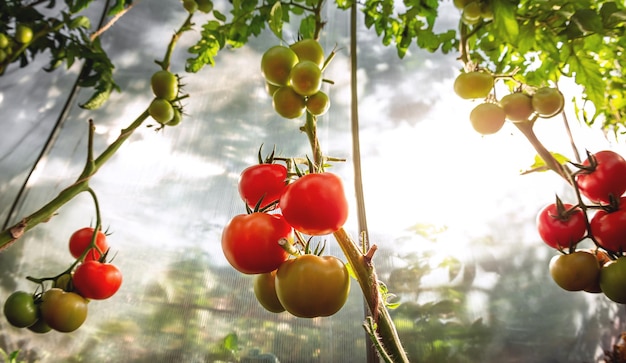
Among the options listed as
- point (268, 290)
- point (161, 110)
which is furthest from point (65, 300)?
point (268, 290)

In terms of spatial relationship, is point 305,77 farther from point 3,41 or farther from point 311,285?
point 3,41

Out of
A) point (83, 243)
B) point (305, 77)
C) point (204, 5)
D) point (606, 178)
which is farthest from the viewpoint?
point (204, 5)

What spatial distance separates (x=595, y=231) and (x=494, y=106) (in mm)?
236

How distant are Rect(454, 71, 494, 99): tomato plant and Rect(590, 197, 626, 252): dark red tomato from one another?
0.84ft

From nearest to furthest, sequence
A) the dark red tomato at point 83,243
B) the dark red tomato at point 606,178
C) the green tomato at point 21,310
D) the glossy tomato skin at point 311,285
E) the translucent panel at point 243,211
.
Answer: the glossy tomato skin at point 311,285, the dark red tomato at point 606,178, the green tomato at point 21,310, the dark red tomato at point 83,243, the translucent panel at point 243,211

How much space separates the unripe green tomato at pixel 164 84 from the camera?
775 millimetres

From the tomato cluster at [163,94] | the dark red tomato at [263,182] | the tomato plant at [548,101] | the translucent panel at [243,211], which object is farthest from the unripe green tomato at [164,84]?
the tomato plant at [548,101]

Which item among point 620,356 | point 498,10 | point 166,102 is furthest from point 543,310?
point 166,102

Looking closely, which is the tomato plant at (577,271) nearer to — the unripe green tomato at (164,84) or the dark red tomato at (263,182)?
the dark red tomato at (263,182)

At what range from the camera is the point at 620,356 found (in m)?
0.92

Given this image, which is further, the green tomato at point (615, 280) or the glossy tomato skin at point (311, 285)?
the green tomato at point (615, 280)

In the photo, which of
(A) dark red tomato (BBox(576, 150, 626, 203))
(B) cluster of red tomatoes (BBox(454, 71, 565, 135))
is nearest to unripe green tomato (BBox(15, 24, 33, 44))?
(B) cluster of red tomatoes (BBox(454, 71, 565, 135))

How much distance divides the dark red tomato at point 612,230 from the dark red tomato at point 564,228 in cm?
3

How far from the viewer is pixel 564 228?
1.65 feet
